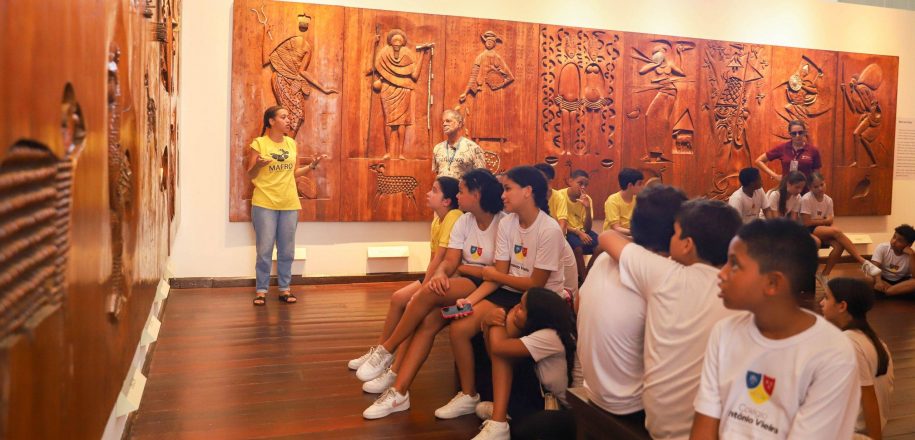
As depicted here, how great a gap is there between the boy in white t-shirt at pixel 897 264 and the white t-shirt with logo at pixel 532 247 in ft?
17.1

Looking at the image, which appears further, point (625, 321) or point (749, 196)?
point (749, 196)

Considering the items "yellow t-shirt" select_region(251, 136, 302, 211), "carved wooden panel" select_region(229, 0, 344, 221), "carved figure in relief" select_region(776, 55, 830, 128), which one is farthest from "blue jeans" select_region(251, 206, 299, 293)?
"carved figure in relief" select_region(776, 55, 830, 128)

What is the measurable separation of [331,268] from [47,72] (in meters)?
7.02

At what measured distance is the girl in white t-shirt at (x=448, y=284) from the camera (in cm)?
397

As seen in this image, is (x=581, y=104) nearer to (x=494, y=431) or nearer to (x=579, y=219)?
(x=579, y=219)

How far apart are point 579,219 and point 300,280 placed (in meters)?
2.92

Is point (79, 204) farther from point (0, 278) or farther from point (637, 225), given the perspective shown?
point (637, 225)

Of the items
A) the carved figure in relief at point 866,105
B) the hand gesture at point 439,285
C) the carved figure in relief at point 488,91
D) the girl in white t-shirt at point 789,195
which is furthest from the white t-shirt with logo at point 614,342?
the carved figure in relief at point 866,105

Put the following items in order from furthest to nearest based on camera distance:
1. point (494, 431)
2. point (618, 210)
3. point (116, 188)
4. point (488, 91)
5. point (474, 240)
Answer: point (488, 91)
point (618, 210)
point (474, 240)
point (494, 431)
point (116, 188)

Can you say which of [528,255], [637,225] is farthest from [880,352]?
[528,255]

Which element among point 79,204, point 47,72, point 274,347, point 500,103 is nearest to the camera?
point 47,72

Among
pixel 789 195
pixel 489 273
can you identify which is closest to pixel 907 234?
pixel 789 195

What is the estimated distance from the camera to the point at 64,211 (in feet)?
3.81

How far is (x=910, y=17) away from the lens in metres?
10.8
